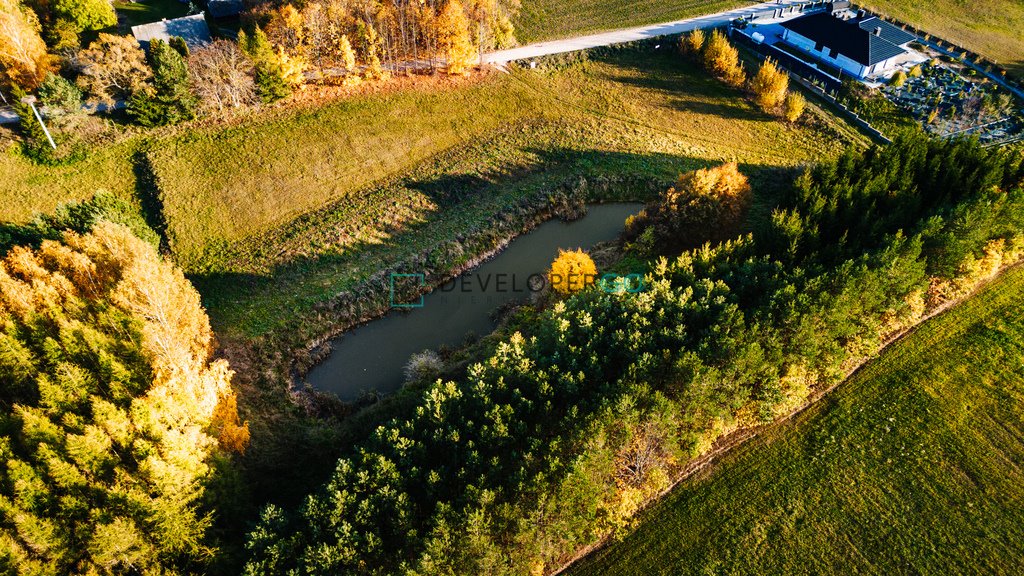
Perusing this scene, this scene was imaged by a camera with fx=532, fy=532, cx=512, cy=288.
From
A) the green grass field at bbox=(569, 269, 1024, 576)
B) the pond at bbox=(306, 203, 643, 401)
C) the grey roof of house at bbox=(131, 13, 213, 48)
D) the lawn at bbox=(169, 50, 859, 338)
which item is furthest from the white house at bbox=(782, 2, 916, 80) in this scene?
the grey roof of house at bbox=(131, 13, 213, 48)

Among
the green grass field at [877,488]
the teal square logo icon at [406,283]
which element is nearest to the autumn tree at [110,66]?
the teal square logo icon at [406,283]

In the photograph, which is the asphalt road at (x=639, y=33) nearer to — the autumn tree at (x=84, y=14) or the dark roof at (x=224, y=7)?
the dark roof at (x=224, y=7)

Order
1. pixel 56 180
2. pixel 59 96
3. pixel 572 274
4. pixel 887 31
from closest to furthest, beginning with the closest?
pixel 572 274, pixel 56 180, pixel 59 96, pixel 887 31

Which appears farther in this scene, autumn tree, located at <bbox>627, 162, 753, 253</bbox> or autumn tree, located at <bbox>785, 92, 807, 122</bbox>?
autumn tree, located at <bbox>785, 92, 807, 122</bbox>

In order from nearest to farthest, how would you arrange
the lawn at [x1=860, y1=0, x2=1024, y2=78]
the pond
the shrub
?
the pond
the shrub
the lawn at [x1=860, y1=0, x2=1024, y2=78]

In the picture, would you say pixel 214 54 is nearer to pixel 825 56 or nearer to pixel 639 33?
pixel 639 33

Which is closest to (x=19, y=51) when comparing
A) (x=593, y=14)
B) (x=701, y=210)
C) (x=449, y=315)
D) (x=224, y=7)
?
(x=224, y=7)

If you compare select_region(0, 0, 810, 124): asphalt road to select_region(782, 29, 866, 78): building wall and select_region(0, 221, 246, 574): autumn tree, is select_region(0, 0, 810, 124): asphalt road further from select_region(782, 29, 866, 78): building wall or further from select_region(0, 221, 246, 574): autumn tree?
select_region(0, 221, 246, 574): autumn tree
